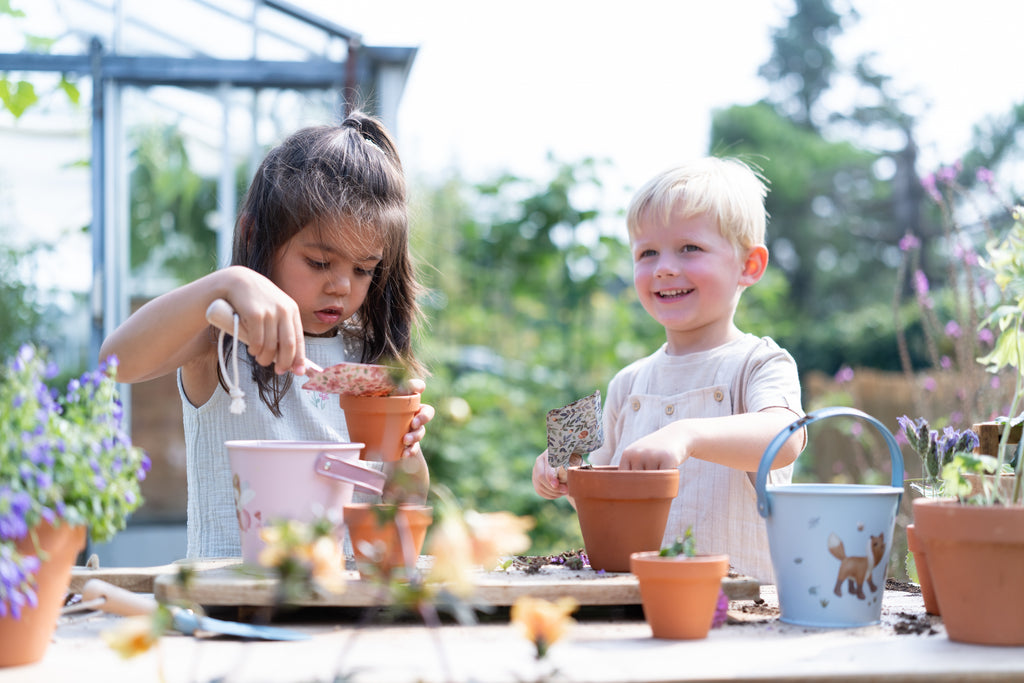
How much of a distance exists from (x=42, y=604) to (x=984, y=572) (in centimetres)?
114

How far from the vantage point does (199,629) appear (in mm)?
1124

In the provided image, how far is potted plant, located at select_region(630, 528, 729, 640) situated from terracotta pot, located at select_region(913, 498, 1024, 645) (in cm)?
28

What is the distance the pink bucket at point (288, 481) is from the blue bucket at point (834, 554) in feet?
2.01

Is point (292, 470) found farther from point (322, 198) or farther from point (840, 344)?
point (840, 344)

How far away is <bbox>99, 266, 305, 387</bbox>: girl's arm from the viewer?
4.51 ft

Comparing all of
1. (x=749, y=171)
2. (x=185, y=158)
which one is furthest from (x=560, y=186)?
(x=749, y=171)

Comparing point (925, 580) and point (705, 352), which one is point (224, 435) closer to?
point (705, 352)

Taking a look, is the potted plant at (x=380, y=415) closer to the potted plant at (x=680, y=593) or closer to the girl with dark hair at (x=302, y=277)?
the girl with dark hair at (x=302, y=277)

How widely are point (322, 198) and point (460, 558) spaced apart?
130 cm

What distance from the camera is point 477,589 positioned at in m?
1.21

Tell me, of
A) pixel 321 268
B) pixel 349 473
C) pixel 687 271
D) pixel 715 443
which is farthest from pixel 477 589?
pixel 687 271

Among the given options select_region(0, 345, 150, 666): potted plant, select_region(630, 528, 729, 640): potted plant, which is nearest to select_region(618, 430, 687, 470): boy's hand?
select_region(630, 528, 729, 640): potted plant

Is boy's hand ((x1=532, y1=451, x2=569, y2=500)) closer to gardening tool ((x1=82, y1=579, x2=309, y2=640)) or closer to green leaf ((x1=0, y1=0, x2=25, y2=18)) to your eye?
gardening tool ((x1=82, y1=579, x2=309, y2=640))

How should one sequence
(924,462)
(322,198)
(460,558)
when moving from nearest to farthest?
(460,558)
(924,462)
(322,198)
